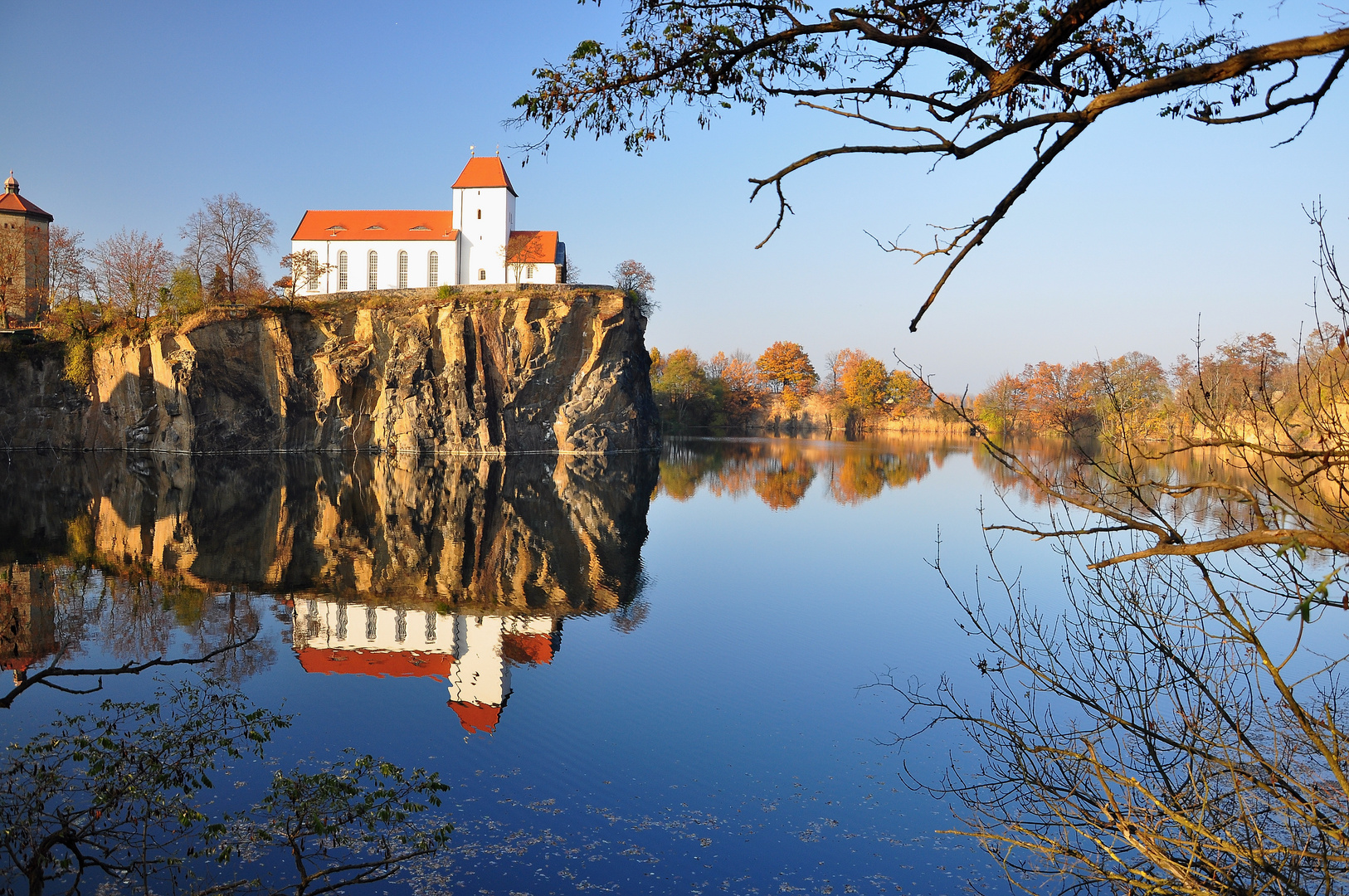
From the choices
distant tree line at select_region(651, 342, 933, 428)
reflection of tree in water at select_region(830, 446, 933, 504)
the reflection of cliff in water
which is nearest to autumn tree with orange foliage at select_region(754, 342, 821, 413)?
distant tree line at select_region(651, 342, 933, 428)

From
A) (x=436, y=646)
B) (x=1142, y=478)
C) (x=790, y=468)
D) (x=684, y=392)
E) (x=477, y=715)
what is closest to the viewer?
(x=477, y=715)

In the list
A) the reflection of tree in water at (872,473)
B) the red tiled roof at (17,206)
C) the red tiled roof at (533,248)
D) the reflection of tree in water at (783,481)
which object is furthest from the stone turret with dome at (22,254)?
the reflection of tree in water at (872,473)

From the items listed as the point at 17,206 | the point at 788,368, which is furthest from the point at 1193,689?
the point at 788,368

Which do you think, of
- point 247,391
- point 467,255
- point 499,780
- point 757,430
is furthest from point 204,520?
point 757,430

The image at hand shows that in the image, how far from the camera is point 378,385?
57094mm

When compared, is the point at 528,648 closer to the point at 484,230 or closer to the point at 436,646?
the point at 436,646

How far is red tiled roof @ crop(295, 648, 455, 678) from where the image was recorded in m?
11.6

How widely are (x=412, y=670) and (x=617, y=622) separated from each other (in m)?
3.78

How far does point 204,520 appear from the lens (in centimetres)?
2395

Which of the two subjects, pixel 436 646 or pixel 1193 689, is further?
pixel 436 646

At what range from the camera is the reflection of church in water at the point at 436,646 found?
10844 millimetres

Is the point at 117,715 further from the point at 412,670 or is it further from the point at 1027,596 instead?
the point at 1027,596

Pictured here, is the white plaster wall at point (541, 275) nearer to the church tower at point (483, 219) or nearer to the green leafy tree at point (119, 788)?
the church tower at point (483, 219)

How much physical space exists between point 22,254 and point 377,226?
21.5 meters
